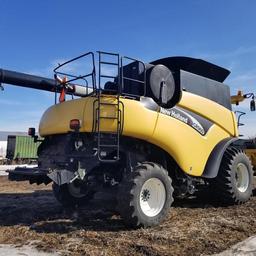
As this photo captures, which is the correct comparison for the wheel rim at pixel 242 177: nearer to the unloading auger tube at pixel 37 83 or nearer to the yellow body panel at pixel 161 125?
the yellow body panel at pixel 161 125

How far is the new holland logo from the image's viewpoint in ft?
26.8

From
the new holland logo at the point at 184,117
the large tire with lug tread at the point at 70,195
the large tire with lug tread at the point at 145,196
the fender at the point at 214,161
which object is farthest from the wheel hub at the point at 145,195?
the large tire with lug tread at the point at 70,195

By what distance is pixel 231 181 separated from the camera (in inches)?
378

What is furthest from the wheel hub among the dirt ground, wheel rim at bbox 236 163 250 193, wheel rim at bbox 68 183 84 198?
wheel rim at bbox 236 163 250 193

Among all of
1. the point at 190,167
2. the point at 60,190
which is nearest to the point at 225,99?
the point at 190,167

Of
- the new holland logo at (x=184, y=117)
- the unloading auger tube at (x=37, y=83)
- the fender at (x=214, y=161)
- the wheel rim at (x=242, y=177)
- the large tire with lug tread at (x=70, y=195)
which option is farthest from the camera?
the wheel rim at (x=242, y=177)

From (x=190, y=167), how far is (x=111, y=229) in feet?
7.68

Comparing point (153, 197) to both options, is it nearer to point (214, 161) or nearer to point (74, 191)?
point (214, 161)

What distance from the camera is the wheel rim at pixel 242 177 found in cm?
1024

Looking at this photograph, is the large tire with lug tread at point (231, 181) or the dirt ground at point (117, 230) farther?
the large tire with lug tread at point (231, 181)

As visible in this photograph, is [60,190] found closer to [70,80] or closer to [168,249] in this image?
[70,80]

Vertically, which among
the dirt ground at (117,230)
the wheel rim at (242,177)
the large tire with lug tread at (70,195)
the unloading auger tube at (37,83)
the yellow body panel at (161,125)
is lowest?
the dirt ground at (117,230)

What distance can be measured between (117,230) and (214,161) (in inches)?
123

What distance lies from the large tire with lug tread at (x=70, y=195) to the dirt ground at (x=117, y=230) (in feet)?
0.78
